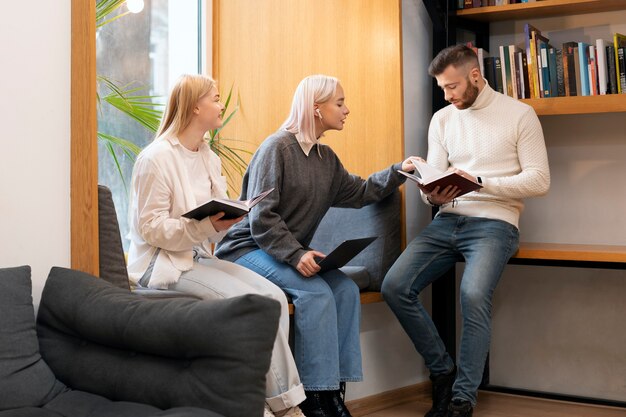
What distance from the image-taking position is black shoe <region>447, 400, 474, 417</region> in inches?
116

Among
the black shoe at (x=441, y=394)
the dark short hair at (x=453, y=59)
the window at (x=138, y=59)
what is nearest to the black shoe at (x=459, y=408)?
the black shoe at (x=441, y=394)

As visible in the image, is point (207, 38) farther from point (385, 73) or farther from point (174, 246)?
point (174, 246)

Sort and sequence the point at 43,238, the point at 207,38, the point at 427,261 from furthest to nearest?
the point at 207,38 → the point at 427,261 → the point at 43,238

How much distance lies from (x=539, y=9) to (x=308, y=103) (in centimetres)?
114

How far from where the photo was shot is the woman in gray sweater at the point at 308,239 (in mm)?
2818

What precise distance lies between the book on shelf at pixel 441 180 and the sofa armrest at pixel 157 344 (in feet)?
4.22

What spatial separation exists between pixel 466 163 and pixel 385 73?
1.76 feet

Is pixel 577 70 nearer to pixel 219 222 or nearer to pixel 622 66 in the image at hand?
pixel 622 66

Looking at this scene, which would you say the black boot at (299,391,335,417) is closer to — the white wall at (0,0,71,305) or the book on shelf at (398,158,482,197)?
the book on shelf at (398,158,482,197)

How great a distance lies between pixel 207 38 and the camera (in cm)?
404

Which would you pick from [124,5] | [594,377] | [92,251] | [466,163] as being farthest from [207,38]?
[594,377]

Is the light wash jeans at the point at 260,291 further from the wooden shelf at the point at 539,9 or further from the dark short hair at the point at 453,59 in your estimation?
Result: the wooden shelf at the point at 539,9

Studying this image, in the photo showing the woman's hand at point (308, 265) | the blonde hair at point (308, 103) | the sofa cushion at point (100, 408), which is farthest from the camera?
the blonde hair at point (308, 103)

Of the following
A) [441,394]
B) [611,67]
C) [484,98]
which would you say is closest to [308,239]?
[441,394]
